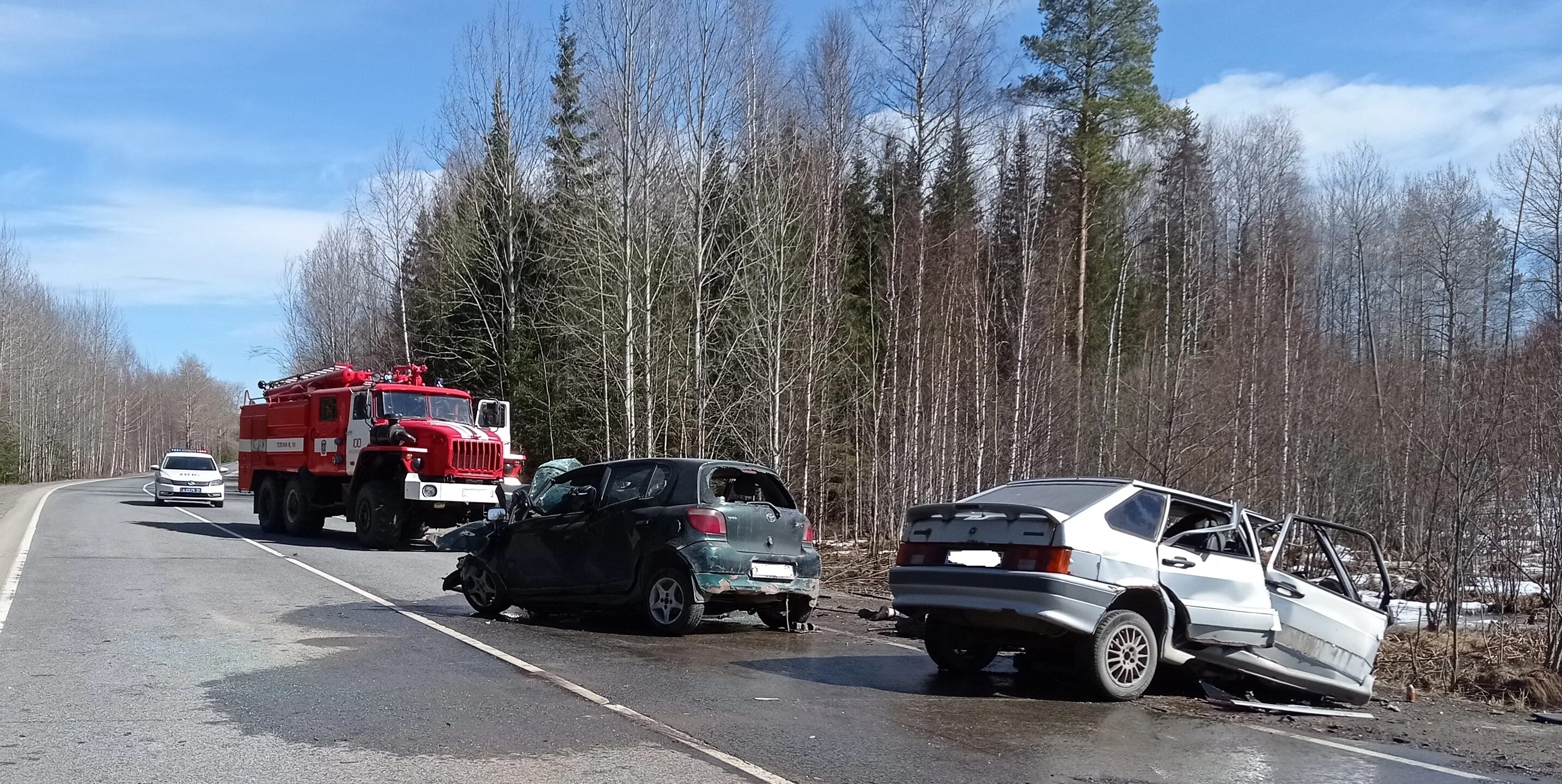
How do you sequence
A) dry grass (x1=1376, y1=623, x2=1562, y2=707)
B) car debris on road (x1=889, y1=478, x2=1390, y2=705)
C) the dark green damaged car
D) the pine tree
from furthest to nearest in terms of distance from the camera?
the pine tree → the dark green damaged car → dry grass (x1=1376, y1=623, x2=1562, y2=707) → car debris on road (x1=889, y1=478, x2=1390, y2=705)

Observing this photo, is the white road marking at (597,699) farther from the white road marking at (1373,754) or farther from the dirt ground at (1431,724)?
the white road marking at (1373,754)

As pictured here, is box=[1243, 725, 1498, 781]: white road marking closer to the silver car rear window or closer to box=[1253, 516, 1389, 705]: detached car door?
box=[1253, 516, 1389, 705]: detached car door

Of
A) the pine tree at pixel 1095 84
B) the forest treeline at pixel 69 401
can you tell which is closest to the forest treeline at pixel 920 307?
the pine tree at pixel 1095 84

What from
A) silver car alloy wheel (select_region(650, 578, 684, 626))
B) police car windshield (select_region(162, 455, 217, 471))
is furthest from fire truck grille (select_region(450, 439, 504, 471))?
police car windshield (select_region(162, 455, 217, 471))

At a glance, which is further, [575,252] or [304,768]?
[575,252]

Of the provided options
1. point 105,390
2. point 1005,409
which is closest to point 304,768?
point 1005,409

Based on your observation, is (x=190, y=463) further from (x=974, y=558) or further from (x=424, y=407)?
(x=974, y=558)

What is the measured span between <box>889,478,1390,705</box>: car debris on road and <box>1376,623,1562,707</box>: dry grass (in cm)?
144

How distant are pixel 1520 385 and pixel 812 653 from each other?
9496 millimetres

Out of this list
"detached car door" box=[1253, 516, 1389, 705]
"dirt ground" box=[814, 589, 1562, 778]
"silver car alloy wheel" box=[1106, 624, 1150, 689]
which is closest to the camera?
"dirt ground" box=[814, 589, 1562, 778]

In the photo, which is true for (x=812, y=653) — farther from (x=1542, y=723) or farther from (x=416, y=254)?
(x=416, y=254)

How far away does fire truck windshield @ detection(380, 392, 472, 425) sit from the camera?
2172 centimetres

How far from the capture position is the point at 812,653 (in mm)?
10203

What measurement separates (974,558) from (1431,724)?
127 inches
